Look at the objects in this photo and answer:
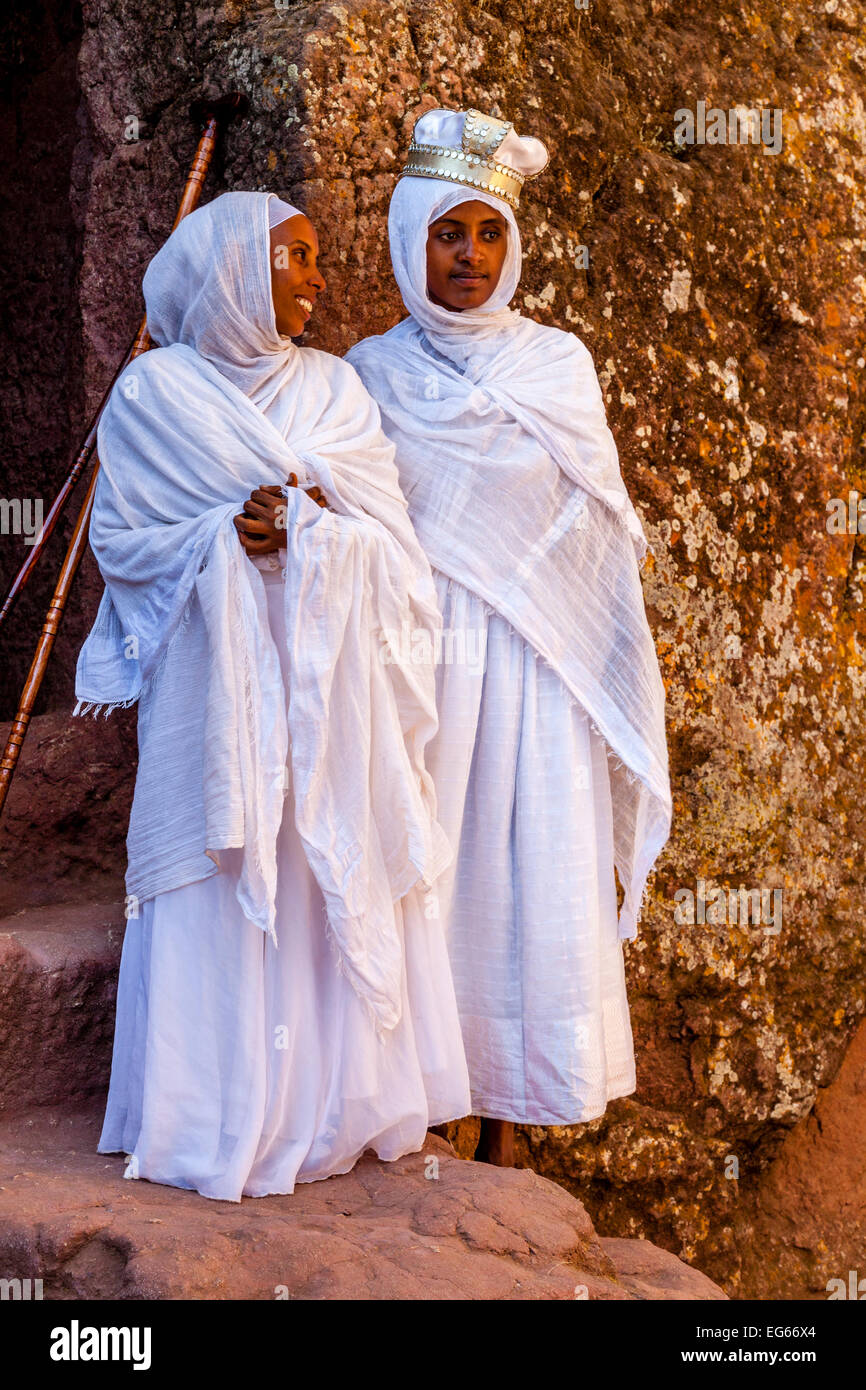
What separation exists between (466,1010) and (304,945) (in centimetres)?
63

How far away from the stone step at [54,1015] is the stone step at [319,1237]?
20cm

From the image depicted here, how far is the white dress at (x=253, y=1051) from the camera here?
350 cm

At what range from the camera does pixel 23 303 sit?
5.80 m

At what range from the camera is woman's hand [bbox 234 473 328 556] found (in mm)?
3582

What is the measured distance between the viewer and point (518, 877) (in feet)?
13.4

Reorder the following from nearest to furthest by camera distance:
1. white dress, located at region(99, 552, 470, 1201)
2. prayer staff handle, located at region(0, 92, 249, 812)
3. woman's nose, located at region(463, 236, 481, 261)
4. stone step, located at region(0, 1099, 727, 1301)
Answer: stone step, located at region(0, 1099, 727, 1301)
white dress, located at region(99, 552, 470, 1201)
woman's nose, located at region(463, 236, 481, 261)
prayer staff handle, located at region(0, 92, 249, 812)

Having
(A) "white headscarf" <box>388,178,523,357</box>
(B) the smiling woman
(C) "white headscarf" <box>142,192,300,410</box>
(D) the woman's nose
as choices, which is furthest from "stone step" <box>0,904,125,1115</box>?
(D) the woman's nose

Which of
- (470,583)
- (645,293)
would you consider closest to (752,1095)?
(470,583)

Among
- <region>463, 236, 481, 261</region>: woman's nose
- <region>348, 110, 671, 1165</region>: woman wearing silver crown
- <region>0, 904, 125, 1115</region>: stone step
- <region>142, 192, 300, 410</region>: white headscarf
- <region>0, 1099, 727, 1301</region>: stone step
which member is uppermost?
<region>463, 236, 481, 261</region>: woman's nose

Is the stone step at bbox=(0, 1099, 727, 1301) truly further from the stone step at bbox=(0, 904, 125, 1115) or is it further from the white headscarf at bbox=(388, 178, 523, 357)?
the white headscarf at bbox=(388, 178, 523, 357)

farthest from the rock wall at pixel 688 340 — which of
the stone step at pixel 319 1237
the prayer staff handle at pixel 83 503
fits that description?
the stone step at pixel 319 1237

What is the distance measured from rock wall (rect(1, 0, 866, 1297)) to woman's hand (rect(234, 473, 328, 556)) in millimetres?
1237

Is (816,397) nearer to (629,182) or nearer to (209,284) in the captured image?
(629,182)

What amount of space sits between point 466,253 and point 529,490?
611 millimetres
